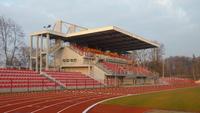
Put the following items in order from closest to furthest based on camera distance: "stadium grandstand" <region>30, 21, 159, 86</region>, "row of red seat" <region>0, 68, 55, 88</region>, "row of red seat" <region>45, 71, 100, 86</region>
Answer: "row of red seat" <region>0, 68, 55, 88</region>
"row of red seat" <region>45, 71, 100, 86</region>
"stadium grandstand" <region>30, 21, 159, 86</region>

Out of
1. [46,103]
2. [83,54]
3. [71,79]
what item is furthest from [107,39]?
[46,103]

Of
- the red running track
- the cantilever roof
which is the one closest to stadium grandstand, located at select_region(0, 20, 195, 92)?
the cantilever roof

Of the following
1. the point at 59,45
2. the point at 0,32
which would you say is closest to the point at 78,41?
the point at 59,45

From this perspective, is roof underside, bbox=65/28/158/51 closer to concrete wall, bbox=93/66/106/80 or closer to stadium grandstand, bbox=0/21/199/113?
stadium grandstand, bbox=0/21/199/113

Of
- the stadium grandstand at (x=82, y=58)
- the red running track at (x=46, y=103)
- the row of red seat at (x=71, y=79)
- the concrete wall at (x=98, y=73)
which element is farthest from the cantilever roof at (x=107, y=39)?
the red running track at (x=46, y=103)

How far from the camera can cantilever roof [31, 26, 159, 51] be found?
1949 inches

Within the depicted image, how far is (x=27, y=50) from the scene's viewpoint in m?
70.6

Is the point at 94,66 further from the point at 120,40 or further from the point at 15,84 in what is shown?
the point at 15,84

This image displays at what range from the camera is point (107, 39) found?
56438mm

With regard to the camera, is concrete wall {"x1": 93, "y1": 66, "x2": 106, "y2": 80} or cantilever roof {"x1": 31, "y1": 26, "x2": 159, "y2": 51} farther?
concrete wall {"x1": 93, "y1": 66, "x2": 106, "y2": 80}

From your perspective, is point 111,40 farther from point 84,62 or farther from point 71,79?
point 71,79

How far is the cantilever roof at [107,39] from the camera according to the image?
4950 cm

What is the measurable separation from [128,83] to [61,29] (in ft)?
48.4

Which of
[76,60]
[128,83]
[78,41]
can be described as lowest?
[128,83]
